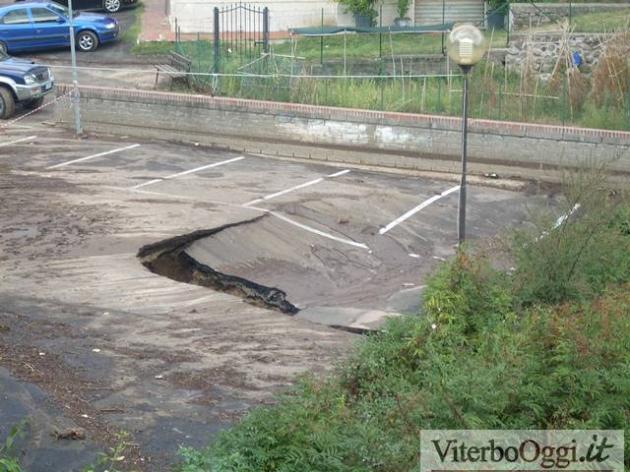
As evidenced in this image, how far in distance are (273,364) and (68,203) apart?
7811 mm

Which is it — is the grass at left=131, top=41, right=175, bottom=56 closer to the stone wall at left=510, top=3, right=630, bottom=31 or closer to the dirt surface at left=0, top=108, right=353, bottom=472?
the stone wall at left=510, top=3, right=630, bottom=31

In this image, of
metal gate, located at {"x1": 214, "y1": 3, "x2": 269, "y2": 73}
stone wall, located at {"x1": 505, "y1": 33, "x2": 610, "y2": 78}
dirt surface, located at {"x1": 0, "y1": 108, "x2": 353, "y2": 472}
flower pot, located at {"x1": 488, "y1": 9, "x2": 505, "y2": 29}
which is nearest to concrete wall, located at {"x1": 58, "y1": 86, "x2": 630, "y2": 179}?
metal gate, located at {"x1": 214, "y1": 3, "x2": 269, "y2": 73}

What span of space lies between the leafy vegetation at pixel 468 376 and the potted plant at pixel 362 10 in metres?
21.4

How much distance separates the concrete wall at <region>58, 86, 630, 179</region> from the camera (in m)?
22.1

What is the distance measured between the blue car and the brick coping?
6.78 metres

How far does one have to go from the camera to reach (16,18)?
1240 inches

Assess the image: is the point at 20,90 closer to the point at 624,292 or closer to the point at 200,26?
the point at 200,26

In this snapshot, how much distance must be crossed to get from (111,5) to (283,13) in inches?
222

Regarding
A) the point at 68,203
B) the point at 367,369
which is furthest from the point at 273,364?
the point at 68,203

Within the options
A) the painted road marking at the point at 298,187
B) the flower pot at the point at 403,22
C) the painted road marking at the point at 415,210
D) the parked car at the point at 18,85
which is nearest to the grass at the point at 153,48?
the parked car at the point at 18,85

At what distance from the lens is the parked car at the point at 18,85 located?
2570cm

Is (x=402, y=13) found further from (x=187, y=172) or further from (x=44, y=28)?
(x=187, y=172)

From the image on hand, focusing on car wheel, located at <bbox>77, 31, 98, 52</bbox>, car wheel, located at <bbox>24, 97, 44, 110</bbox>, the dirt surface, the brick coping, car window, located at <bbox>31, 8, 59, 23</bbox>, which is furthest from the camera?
car wheel, located at <bbox>77, 31, 98, 52</bbox>

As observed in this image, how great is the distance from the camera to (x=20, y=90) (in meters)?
25.8
